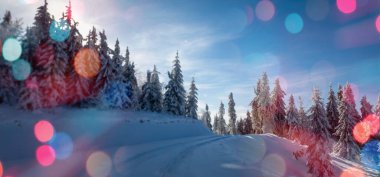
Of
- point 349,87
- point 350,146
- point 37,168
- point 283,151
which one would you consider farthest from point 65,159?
point 349,87

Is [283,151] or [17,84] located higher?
[17,84]

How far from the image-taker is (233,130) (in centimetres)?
9594

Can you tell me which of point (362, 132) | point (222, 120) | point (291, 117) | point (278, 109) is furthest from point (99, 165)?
point (222, 120)

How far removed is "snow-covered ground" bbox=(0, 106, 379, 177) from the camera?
2028cm

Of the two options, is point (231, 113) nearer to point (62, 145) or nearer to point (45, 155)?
point (62, 145)

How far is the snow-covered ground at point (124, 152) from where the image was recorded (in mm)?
20281

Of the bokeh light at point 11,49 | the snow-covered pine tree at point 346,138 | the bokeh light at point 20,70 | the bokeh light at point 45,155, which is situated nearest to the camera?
the bokeh light at point 45,155

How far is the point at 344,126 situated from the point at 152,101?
3406cm

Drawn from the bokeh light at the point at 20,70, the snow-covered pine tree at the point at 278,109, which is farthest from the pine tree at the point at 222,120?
the bokeh light at the point at 20,70

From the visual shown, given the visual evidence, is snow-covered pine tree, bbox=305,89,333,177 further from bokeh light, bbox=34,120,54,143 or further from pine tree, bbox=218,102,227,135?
pine tree, bbox=218,102,227,135

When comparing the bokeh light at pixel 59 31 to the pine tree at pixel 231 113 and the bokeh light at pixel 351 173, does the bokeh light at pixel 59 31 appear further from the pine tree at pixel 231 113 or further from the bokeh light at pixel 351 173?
the pine tree at pixel 231 113

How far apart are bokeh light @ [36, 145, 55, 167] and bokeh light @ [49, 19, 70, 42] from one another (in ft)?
69.8

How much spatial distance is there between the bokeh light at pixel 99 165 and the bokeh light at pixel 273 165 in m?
10.4

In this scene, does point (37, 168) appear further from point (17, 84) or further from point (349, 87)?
point (349, 87)
